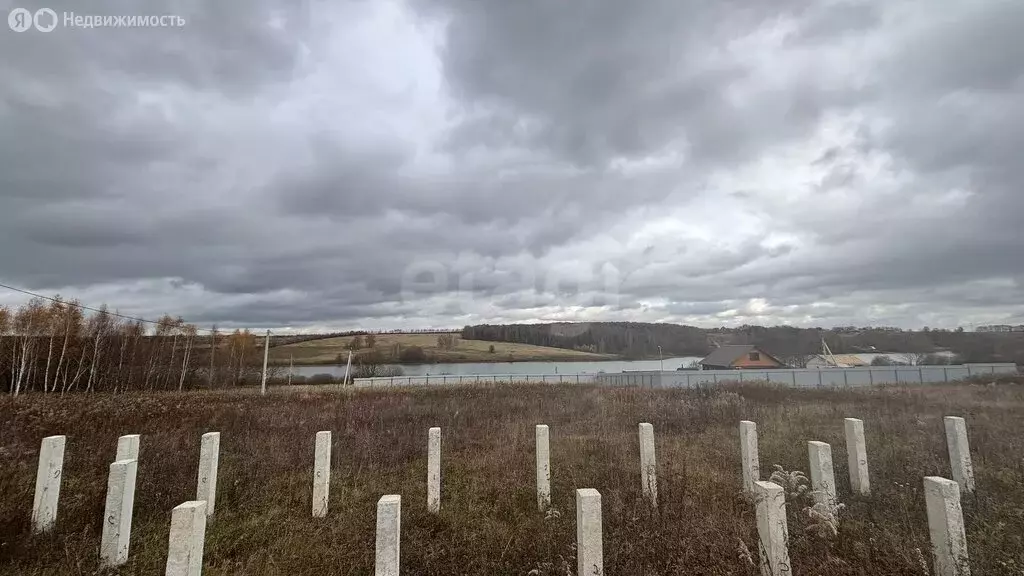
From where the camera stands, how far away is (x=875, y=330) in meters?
65.7

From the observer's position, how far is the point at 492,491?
21.7ft

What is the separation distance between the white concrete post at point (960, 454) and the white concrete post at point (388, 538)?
751 cm

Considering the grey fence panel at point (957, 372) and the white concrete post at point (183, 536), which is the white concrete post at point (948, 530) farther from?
the grey fence panel at point (957, 372)

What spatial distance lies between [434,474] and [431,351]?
71944 millimetres

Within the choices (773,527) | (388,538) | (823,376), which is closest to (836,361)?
(823,376)

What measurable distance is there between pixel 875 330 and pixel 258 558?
270ft

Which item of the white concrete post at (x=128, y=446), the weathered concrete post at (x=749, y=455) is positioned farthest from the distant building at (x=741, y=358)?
the white concrete post at (x=128, y=446)

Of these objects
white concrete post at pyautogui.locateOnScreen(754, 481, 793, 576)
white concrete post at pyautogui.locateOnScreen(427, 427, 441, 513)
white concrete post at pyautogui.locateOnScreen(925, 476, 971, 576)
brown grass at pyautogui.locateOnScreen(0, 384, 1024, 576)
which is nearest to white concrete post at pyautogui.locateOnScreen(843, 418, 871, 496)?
brown grass at pyautogui.locateOnScreen(0, 384, 1024, 576)

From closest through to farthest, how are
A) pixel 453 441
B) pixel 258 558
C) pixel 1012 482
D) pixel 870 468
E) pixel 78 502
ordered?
pixel 258 558, pixel 78 502, pixel 1012 482, pixel 870 468, pixel 453 441

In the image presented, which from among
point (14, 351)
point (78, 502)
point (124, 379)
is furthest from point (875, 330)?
point (14, 351)

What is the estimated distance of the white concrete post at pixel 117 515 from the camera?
427cm

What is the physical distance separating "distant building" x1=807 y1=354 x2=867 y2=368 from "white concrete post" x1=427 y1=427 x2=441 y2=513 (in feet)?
191

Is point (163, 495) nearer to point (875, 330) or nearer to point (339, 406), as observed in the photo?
point (339, 406)

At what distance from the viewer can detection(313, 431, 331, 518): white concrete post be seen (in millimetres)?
5864
